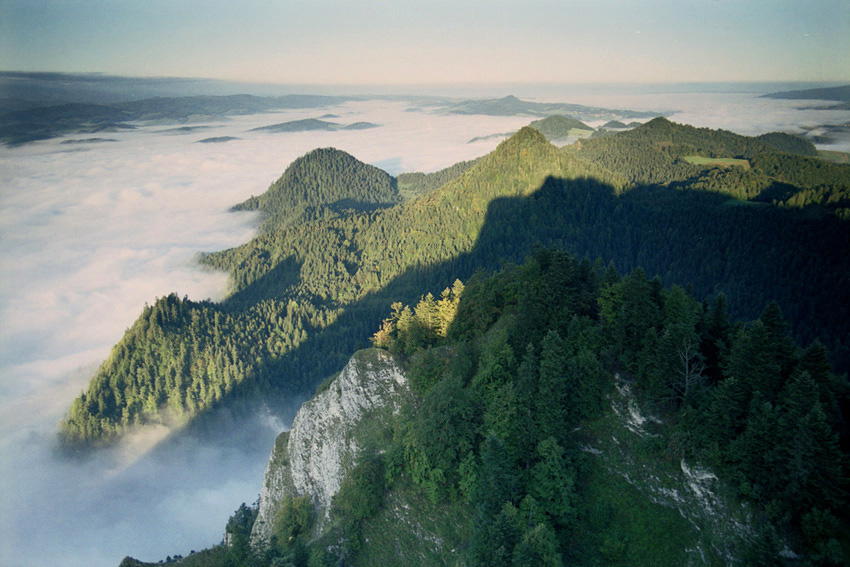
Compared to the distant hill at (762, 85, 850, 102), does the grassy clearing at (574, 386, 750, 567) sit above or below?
below

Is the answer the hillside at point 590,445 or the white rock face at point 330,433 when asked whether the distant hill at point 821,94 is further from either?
the white rock face at point 330,433

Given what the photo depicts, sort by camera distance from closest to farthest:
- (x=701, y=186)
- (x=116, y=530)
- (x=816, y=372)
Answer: (x=816, y=372)
(x=116, y=530)
(x=701, y=186)

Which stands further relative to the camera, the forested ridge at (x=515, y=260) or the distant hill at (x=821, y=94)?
the forested ridge at (x=515, y=260)

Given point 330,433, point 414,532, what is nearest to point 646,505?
point 414,532

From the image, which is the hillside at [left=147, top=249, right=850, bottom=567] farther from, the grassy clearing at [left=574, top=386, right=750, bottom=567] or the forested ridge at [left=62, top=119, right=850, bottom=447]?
the forested ridge at [left=62, top=119, right=850, bottom=447]

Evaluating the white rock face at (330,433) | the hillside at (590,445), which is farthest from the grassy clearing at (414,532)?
the white rock face at (330,433)

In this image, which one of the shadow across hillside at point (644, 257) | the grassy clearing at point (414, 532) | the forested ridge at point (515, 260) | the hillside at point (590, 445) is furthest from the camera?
the forested ridge at point (515, 260)

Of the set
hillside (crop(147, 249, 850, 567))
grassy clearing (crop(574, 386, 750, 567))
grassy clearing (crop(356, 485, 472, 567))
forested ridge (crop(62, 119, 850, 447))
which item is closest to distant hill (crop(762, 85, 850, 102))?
forested ridge (crop(62, 119, 850, 447))

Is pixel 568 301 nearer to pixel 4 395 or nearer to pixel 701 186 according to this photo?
pixel 701 186

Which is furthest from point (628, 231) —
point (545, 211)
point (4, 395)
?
point (4, 395)
